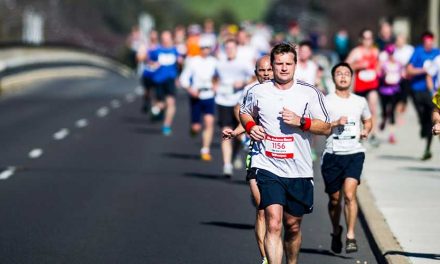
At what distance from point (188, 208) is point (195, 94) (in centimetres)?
681

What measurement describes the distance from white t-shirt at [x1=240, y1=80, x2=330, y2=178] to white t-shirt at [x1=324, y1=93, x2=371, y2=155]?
2.52m

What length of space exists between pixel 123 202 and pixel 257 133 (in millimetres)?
6208

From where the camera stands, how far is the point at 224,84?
1936 cm

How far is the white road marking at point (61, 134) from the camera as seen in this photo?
25031mm

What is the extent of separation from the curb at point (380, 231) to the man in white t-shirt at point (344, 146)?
0.38 meters

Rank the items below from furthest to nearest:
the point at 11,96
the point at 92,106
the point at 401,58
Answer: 1. the point at 11,96
2. the point at 92,106
3. the point at 401,58

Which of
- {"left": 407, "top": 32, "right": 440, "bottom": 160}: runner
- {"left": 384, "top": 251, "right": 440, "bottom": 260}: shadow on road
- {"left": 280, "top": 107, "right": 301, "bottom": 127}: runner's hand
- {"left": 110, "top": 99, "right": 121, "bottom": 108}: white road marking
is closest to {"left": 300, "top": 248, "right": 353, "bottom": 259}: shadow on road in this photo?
{"left": 384, "top": 251, "right": 440, "bottom": 260}: shadow on road

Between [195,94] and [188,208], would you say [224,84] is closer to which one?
[195,94]

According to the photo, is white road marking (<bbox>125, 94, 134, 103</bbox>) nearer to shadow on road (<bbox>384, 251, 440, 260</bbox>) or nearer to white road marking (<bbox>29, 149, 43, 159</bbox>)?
white road marking (<bbox>29, 149, 43, 159</bbox>)

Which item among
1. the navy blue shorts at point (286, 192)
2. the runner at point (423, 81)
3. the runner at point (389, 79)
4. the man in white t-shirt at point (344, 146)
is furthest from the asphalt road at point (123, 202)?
the runner at point (389, 79)

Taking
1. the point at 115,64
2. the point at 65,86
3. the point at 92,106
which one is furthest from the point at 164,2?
the point at 92,106

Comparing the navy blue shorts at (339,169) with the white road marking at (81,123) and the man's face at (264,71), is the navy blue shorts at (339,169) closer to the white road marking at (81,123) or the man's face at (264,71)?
the man's face at (264,71)

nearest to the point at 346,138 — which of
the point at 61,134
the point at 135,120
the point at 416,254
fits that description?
the point at 416,254

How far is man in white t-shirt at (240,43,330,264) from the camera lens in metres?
9.40
